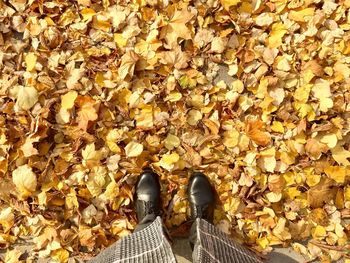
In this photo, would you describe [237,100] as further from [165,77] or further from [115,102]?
[115,102]

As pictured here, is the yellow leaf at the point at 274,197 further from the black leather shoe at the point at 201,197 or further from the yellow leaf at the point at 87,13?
the yellow leaf at the point at 87,13

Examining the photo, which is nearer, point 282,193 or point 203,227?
point 203,227

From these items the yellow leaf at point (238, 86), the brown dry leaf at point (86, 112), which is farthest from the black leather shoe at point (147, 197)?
the yellow leaf at point (238, 86)

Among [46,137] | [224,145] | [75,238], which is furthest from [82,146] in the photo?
[224,145]

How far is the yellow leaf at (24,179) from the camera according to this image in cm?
211

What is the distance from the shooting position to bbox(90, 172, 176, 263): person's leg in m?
1.74

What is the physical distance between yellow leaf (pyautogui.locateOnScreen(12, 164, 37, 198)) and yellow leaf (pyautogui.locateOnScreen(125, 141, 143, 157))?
0.46 meters

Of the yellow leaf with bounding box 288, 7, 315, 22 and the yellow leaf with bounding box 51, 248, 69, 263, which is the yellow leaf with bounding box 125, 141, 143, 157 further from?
the yellow leaf with bounding box 288, 7, 315, 22

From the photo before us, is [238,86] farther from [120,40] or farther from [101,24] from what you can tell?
[101,24]

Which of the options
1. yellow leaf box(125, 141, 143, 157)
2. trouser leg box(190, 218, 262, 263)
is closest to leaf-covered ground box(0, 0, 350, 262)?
yellow leaf box(125, 141, 143, 157)

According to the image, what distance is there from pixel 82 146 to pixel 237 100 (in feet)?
2.59

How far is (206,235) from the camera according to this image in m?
1.90

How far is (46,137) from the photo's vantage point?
2.15 meters

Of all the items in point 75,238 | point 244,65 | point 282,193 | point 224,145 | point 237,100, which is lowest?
point 75,238
